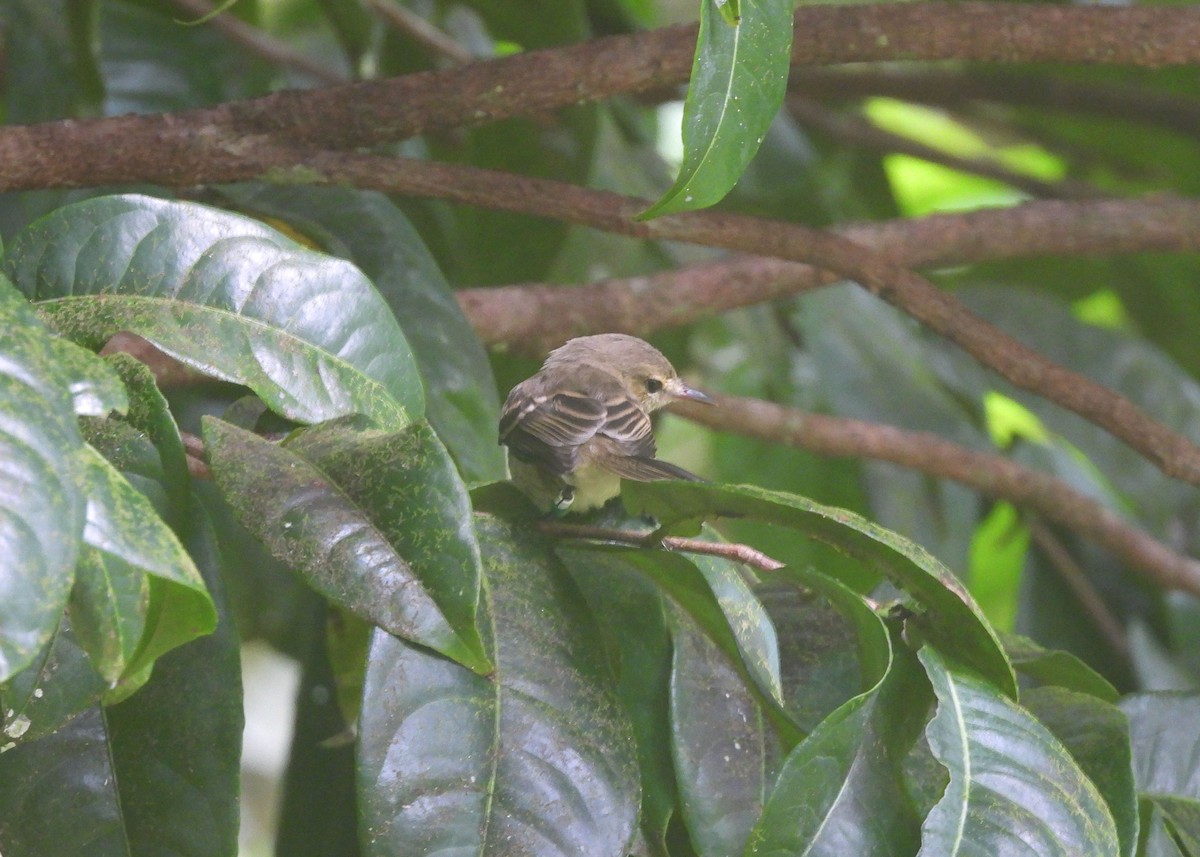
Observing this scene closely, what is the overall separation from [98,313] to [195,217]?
15 cm

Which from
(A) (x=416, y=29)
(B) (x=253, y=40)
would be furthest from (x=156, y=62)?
(A) (x=416, y=29)

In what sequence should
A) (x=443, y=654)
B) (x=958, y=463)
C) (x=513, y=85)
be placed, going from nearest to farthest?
1. (x=443, y=654)
2. (x=513, y=85)
3. (x=958, y=463)

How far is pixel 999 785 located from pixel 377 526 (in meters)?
0.58

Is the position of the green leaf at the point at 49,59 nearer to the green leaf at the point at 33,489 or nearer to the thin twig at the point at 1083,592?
the green leaf at the point at 33,489

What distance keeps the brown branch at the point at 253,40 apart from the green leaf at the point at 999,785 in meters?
1.89

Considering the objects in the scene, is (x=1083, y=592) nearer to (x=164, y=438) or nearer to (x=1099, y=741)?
(x=1099, y=741)

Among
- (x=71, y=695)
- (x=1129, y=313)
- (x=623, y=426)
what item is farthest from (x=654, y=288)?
(x=1129, y=313)

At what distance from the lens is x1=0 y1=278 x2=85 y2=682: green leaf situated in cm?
78

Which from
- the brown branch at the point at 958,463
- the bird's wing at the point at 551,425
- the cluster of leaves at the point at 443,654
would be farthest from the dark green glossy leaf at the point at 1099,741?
the brown branch at the point at 958,463

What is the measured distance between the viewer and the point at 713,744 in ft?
4.23

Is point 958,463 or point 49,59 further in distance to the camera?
point 958,463

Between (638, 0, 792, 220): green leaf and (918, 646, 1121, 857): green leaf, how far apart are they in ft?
1.58

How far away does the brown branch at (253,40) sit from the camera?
8.86 feet

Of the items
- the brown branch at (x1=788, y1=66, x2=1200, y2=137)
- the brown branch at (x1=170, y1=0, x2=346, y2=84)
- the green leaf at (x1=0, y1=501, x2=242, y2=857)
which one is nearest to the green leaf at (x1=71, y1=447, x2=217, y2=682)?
the green leaf at (x1=0, y1=501, x2=242, y2=857)
